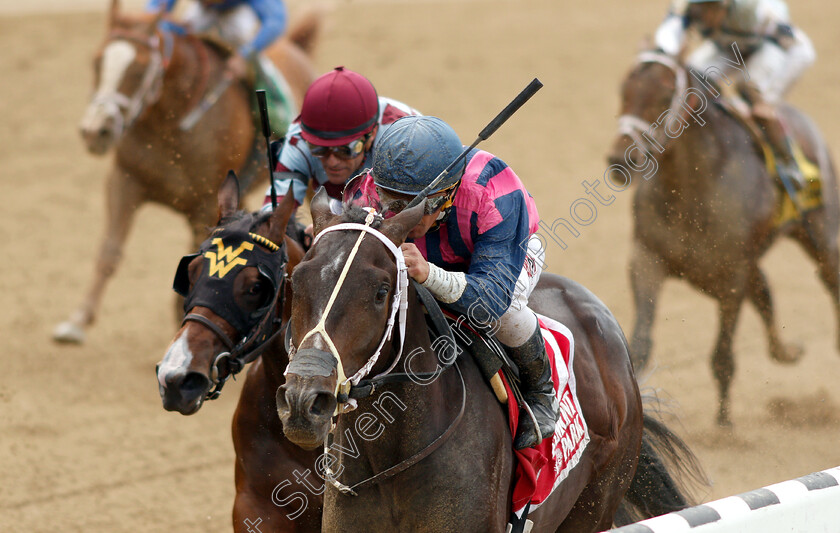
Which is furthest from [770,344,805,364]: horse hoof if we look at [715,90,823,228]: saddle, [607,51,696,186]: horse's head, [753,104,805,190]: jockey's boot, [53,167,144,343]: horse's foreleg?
[53,167,144,343]: horse's foreleg

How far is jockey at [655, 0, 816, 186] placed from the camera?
7.65 meters

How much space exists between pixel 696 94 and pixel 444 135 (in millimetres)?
4725

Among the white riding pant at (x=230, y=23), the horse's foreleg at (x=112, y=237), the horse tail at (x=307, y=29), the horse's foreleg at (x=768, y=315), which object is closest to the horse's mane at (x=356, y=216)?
the horse's foreleg at (x=768, y=315)

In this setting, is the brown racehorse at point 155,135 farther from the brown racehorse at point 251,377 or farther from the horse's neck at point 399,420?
the horse's neck at point 399,420

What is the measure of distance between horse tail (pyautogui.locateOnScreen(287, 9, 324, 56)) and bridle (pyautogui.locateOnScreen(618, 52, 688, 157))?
13.1 feet

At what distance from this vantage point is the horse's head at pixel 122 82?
750 centimetres

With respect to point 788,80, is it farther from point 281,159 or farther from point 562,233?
point 281,159

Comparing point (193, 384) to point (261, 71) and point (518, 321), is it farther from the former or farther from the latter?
point (261, 71)

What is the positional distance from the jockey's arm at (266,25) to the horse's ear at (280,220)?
4.89 meters

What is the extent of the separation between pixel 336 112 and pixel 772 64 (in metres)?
5.43

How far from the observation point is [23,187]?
39.2 feet

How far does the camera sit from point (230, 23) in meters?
8.96

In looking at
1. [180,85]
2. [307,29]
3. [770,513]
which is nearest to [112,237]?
[180,85]

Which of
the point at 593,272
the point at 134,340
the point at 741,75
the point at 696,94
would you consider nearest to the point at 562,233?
the point at 593,272
